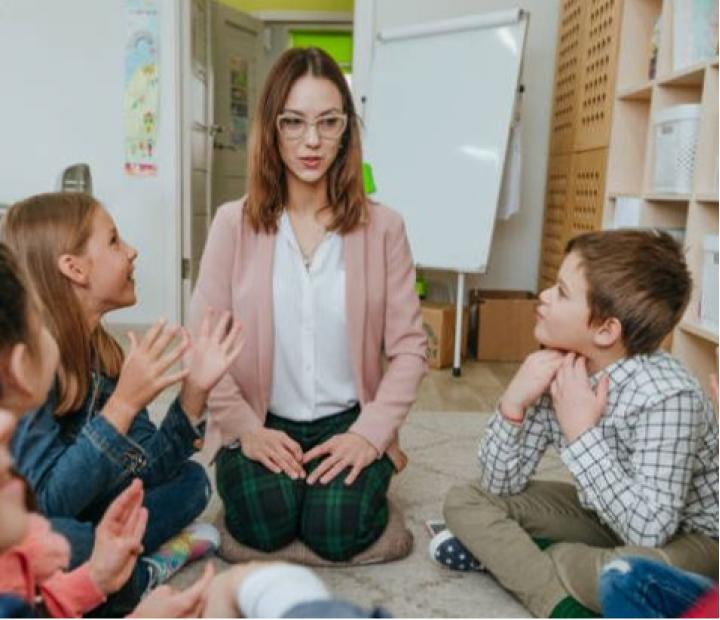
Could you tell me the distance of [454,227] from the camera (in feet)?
8.98

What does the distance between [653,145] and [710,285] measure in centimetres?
50

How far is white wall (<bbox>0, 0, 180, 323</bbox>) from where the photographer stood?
10.6ft

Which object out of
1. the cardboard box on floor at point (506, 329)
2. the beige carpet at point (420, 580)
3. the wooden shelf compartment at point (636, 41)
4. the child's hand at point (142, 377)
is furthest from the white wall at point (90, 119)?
the child's hand at point (142, 377)

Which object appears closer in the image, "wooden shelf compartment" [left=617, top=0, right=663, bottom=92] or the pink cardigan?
the pink cardigan

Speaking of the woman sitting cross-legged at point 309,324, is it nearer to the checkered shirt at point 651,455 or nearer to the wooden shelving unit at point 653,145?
the checkered shirt at point 651,455

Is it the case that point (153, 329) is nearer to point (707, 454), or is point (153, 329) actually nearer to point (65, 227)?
point (65, 227)

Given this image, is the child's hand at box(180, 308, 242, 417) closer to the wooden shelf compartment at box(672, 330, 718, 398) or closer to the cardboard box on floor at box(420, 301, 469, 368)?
the wooden shelf compartment at box(672, 330, 718, 398)

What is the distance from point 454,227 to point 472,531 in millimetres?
1706

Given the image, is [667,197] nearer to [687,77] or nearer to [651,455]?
[687,77]

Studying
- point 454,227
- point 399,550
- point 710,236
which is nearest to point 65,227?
point 399,550

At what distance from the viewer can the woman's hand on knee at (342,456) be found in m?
1.26

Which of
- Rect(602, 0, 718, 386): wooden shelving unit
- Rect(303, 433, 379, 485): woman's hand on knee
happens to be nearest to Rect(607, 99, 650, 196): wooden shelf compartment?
Rect(602, 0, 718, 386): wooden shelving unit

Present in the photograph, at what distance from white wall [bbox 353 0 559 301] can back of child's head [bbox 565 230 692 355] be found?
2.12 meters

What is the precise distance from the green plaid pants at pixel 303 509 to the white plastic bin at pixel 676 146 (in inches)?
43.2
